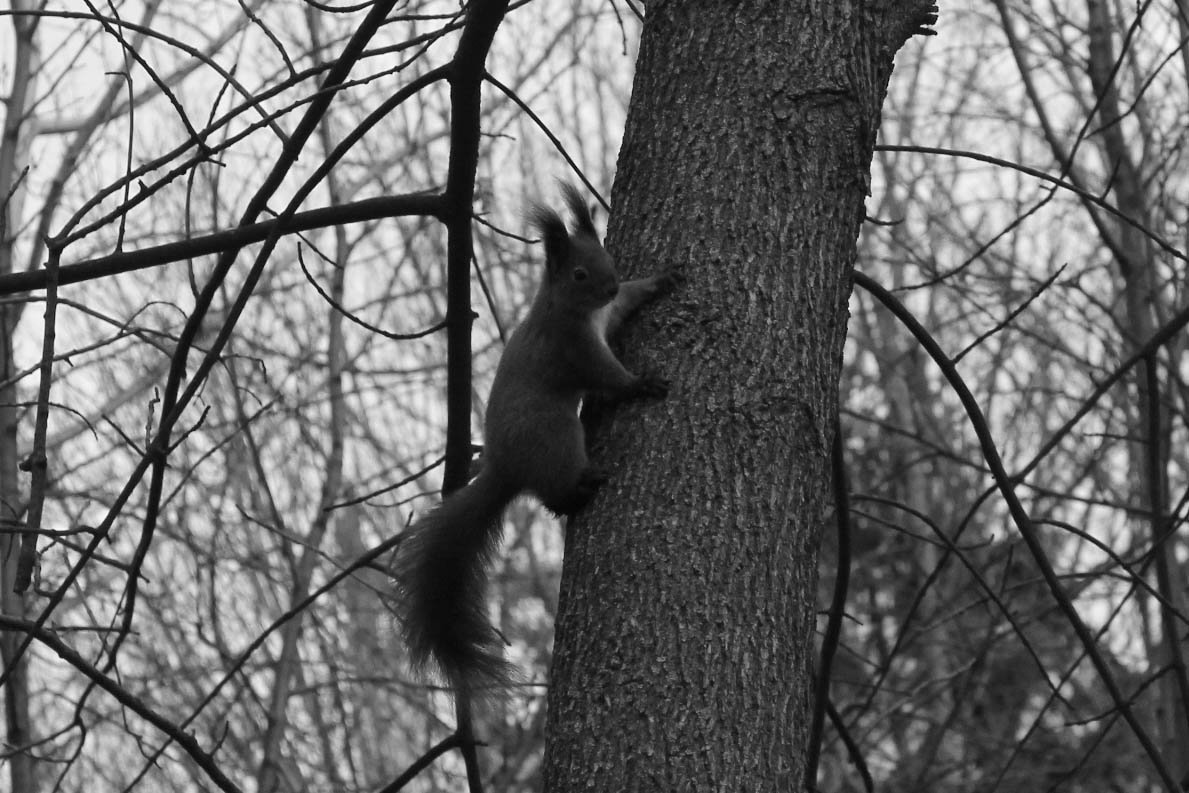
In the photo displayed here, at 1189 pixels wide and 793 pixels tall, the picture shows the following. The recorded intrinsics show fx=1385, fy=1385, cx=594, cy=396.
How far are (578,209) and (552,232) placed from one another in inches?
3.1

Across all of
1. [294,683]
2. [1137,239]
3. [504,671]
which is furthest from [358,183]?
[504,671]

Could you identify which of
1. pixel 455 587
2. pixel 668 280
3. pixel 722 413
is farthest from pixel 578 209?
pixel 722 413

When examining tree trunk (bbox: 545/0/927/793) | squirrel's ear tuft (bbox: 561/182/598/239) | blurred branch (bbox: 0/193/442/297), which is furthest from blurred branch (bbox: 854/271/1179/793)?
blurred branch (bbox: 0/193/442/297)

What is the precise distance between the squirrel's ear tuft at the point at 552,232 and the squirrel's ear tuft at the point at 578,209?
43 millimetres

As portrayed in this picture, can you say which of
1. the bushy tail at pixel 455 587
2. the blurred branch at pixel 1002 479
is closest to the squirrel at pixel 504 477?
the bushy tail at pixel 455 587

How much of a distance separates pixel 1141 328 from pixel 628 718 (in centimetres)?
436

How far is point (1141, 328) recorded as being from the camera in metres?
5.56

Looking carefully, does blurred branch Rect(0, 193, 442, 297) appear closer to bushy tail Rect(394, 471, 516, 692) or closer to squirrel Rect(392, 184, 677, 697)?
squirrel Rect(392, 184, 677, 697)

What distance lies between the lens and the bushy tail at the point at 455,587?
8.89ft

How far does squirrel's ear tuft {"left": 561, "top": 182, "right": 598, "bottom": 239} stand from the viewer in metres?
3.08

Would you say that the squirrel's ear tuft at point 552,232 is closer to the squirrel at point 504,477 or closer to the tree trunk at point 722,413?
the squirrel at point 504,477

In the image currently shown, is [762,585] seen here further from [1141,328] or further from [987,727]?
[987,727]

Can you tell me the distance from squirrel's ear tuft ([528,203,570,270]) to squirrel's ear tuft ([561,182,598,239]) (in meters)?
0.04

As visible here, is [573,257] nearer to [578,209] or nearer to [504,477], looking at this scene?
[578,209]
